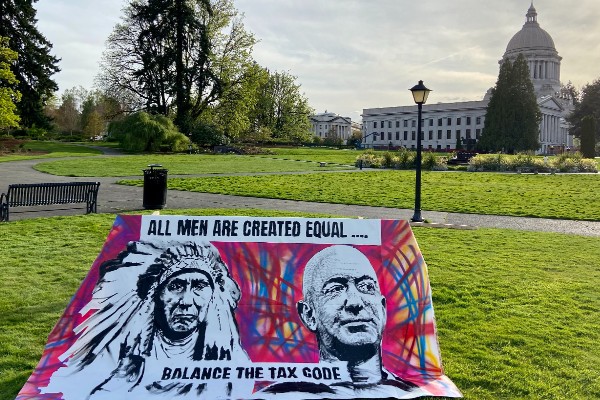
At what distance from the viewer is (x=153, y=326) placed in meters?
3.78

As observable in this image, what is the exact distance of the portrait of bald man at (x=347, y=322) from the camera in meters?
3.61

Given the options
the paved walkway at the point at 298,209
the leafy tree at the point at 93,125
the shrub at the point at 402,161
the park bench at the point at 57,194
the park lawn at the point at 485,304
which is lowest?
the park lawn at the point at 485,304

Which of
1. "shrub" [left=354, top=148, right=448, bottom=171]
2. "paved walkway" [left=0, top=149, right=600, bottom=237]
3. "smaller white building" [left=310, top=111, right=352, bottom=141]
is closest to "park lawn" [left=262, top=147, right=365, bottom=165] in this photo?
"shrub" [left=354, top=148, right=448, bottom=171]

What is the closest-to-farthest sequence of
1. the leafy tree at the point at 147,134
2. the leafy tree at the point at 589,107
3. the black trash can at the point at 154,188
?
the black trash can at the point at 154,188, the leafy tree at the point at 147,134, the leafy tree at the point at 589,107

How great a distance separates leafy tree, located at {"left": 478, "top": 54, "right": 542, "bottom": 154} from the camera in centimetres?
6556

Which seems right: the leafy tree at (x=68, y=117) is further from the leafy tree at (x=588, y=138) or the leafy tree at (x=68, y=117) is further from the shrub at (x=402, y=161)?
the leafy tree at (x=588, y=138)

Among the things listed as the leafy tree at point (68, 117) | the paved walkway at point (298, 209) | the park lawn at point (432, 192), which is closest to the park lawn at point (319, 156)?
the park lawn at point (432, 192)

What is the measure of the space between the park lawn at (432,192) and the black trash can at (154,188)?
4092 millimetres

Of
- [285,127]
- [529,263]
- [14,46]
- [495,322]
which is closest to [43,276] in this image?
[495,322]

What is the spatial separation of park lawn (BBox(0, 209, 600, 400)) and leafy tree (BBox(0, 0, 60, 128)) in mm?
43137

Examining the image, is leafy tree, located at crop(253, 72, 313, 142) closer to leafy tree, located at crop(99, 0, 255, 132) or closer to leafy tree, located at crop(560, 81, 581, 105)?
leafy tree, located at crop(99, 0, 255, 132)

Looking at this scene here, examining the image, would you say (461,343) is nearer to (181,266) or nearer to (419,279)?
(419,279)

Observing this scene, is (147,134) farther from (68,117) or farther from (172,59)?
(68,117)

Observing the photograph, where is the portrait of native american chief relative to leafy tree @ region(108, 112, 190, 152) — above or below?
below
